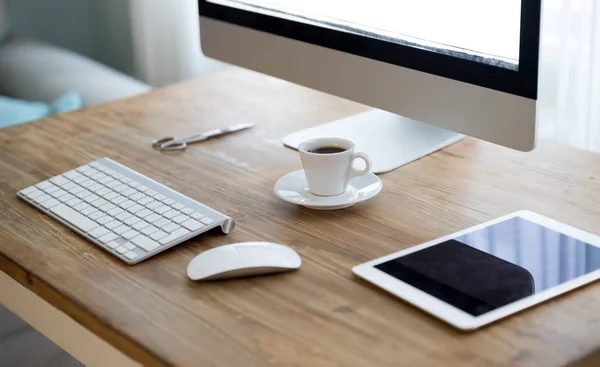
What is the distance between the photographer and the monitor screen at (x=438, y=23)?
0.95 meters

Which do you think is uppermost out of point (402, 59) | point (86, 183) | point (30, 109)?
point (402, 59)

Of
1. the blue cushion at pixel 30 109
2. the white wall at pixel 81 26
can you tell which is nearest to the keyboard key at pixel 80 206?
the blue cushion at pixel 30 109

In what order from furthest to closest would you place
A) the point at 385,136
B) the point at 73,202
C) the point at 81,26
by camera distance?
the point at 81,26, the point at 385,136, the point at 73,202

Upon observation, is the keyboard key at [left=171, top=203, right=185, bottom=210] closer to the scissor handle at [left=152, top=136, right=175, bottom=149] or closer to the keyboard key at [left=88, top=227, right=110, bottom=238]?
the keyboard key at [left=88, top=227, right=110, bottom=238]

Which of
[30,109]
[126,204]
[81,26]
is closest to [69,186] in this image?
[126,204]

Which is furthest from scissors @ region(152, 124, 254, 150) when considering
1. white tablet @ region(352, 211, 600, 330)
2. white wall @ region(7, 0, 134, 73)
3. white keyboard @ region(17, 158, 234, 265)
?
white wall @ region(7, 0, 134, 73)

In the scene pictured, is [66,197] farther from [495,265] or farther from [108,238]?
[495,265]

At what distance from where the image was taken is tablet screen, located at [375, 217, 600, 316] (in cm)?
84

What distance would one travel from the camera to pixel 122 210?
1061 millimetres

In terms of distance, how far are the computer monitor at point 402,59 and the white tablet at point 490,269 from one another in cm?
11

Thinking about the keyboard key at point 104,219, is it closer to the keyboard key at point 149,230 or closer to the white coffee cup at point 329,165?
the keyboard key at point 149,230

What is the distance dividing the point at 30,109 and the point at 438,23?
4.20ft

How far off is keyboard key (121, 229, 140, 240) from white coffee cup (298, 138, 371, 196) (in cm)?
22

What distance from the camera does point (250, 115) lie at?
56.6 inches
